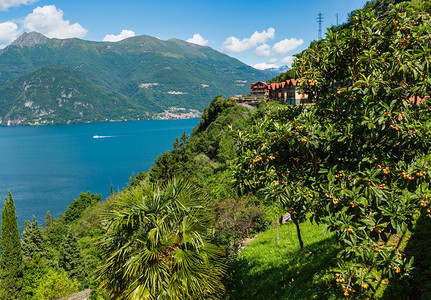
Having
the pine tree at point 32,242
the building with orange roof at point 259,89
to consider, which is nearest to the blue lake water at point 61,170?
the pine tree at point 32,242

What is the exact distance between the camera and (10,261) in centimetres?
2844

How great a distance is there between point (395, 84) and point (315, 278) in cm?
652

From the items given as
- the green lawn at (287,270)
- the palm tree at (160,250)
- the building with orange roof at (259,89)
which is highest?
the building with orange roof at (259,89)

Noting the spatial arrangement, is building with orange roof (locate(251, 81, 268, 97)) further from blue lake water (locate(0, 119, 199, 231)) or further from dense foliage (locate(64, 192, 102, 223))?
dense foliage (locate(64, 192, 102, 223))

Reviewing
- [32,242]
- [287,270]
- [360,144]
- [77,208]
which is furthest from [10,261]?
[360,144]

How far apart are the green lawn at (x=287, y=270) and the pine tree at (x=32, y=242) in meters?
39.9

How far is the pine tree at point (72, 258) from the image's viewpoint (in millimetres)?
34094

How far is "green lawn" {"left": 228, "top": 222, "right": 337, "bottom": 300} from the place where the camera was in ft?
28.9

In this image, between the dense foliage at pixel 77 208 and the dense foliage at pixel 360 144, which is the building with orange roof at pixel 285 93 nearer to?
the dense foliage at pixel 77 208

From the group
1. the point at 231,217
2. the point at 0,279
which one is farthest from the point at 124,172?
the point at 231,217

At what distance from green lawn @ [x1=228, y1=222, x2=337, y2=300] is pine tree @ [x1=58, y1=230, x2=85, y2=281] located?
92.7ft

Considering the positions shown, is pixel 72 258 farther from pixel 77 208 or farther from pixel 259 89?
pixel 259 89

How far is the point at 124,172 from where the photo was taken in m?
107

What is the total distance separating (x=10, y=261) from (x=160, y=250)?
2931 centimetres
